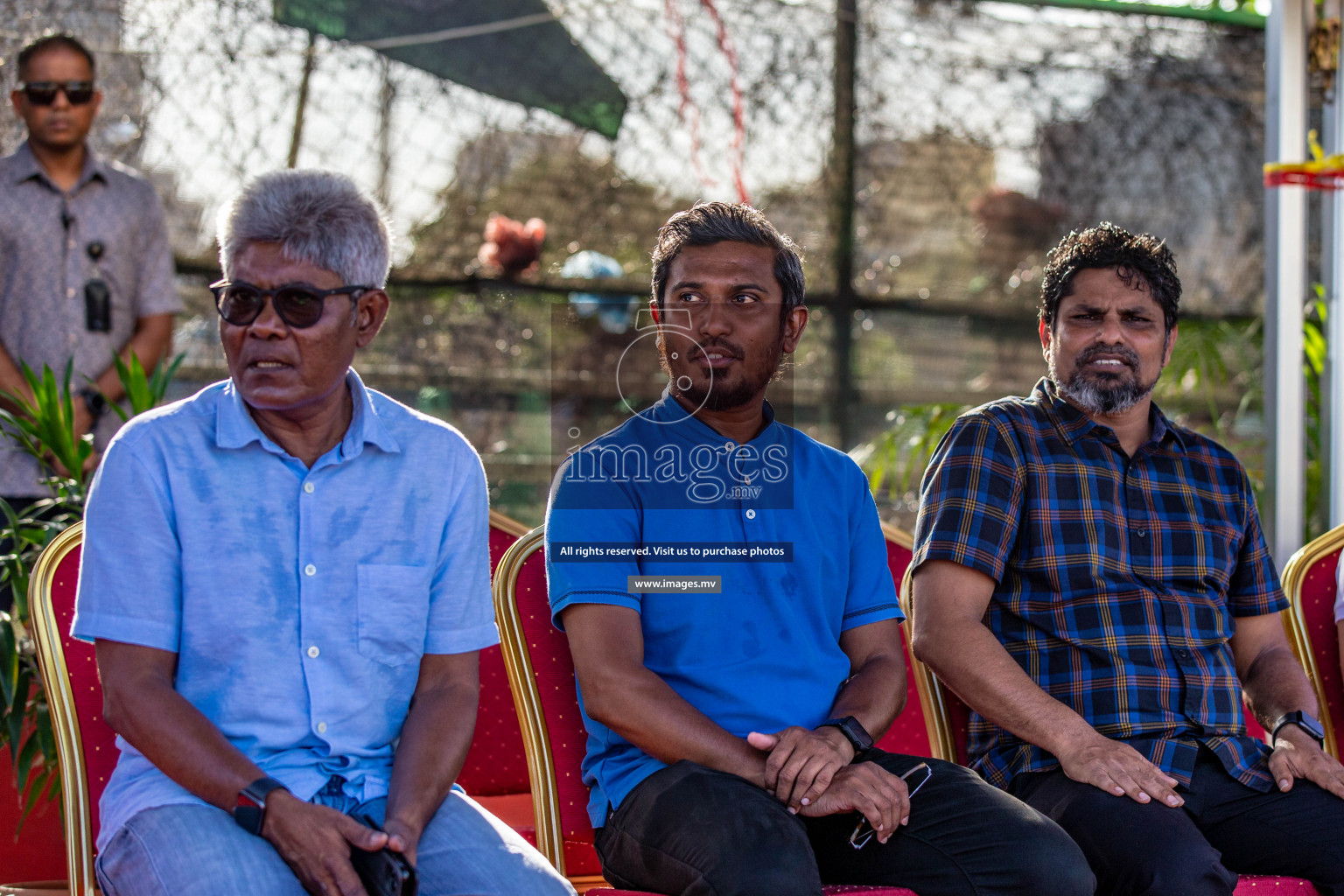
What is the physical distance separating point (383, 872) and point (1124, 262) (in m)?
1.85

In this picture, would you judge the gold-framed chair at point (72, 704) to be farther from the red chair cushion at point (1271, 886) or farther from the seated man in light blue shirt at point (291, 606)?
the red chair cushion at point (1271, 886)

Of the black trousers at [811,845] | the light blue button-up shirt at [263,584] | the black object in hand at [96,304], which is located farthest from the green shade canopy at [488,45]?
the black trousers at [811,845]

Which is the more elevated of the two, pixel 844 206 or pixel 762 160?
pixel 762 160

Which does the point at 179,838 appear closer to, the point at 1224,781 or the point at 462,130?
the point at 1224,781

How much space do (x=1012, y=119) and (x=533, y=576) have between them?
9.23ft

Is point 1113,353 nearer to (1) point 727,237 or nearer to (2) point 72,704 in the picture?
(1) point 727,237

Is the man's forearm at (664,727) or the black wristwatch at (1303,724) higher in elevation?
the man's forearm at (664,727)

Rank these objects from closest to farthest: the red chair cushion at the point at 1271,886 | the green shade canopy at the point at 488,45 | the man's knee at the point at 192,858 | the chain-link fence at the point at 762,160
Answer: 1. the man's knee at the point at 192,858
2. the red chair cushion at the point at 1271,886
3. the chain-link fence at the point at 762,160
4. the green shade canopy at the point at 488,45

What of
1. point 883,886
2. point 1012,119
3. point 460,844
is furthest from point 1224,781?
point 1012,119

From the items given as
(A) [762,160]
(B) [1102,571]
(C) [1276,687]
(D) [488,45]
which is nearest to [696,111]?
(A) [762,160]

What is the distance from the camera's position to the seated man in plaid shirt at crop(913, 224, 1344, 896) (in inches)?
85.5

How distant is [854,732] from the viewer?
6.70ft

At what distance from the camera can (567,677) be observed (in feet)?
7.44

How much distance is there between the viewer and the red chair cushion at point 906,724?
107 inches
